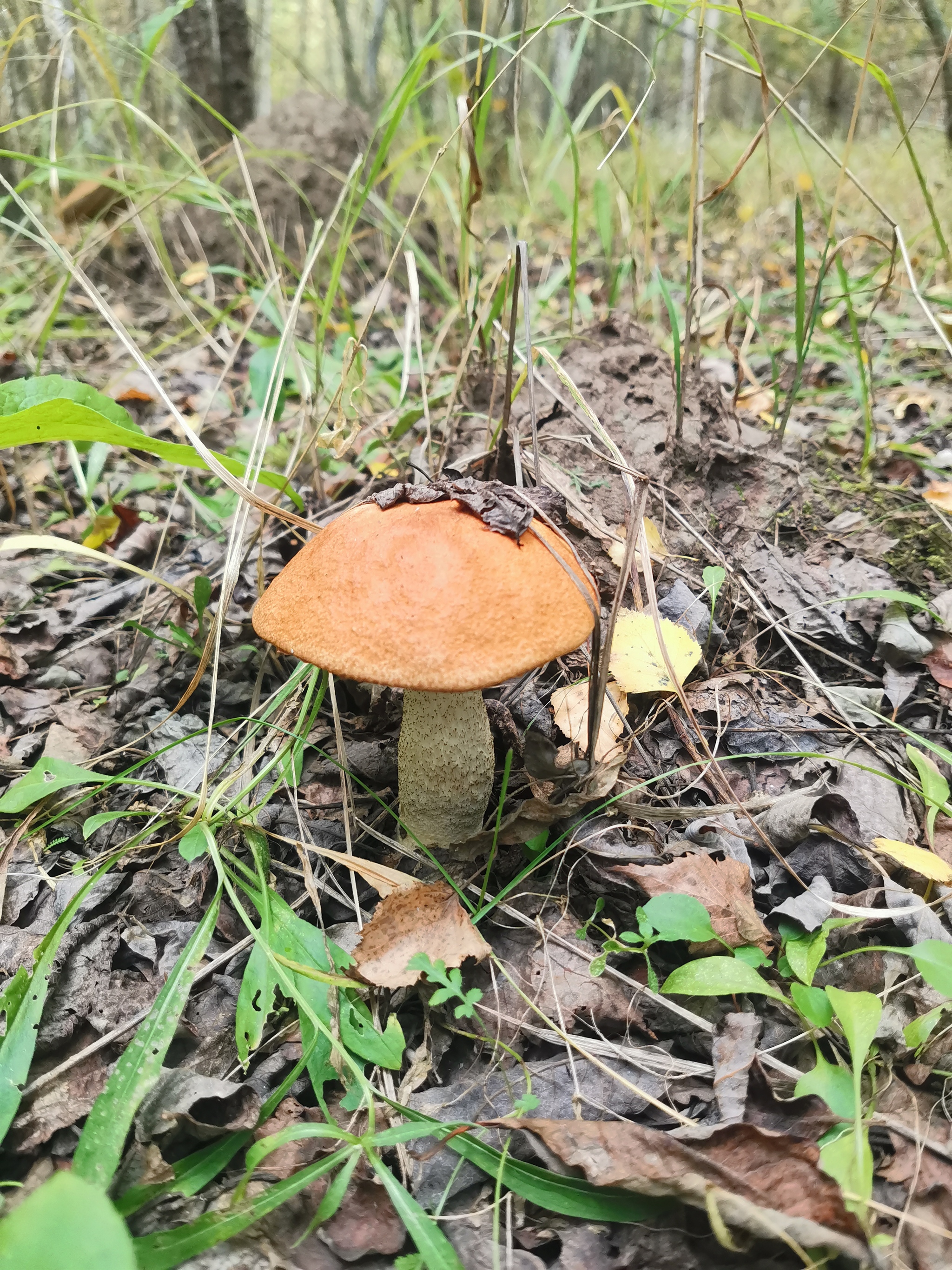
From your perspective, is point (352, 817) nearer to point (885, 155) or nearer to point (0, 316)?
point (0, 316)

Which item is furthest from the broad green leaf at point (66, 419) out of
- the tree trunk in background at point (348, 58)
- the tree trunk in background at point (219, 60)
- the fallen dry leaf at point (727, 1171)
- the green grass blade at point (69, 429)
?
the tree trunk in background at point (348, 58)

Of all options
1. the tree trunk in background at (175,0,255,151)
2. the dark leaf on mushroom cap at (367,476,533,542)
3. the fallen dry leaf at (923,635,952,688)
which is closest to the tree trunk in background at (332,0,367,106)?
the tree trunk in background at (175,0,255,151)

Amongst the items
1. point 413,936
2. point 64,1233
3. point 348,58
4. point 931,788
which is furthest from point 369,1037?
point 348,58

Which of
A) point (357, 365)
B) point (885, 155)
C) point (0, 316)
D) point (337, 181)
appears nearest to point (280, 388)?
point (357, 365)

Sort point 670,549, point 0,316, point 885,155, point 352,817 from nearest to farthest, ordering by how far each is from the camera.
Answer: point 352,817 → point 670,549 → point 0,316 → point 885,155

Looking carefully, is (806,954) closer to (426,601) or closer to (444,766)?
(444,766)

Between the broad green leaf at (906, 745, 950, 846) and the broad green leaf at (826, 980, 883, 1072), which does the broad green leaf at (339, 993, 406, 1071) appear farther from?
the broad green leaf at (906, 745, 950, 846)

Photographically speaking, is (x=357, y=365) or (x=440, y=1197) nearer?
(x=440, y=1197)
